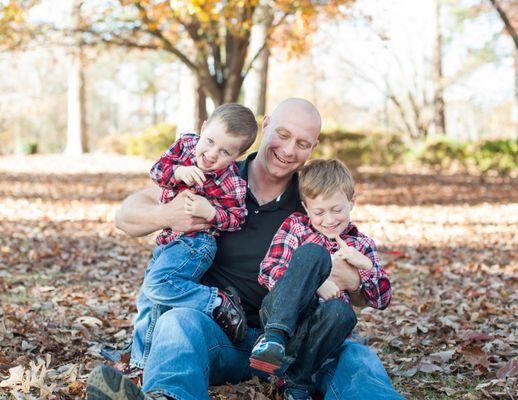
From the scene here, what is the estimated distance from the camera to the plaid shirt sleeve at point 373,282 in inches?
131

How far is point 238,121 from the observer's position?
347 centimetres

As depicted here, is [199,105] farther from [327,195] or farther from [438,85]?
[327,195]

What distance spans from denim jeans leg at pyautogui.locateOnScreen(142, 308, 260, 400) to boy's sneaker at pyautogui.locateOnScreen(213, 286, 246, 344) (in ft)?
0.11

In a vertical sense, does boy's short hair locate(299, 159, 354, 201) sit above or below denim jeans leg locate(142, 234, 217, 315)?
above

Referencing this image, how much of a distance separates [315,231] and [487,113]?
5553 cm

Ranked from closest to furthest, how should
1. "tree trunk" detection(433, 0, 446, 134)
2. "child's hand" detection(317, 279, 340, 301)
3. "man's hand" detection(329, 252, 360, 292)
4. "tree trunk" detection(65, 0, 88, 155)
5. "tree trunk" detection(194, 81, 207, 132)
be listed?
"child's hand" detection(317, 279, 340, 301), "man's hand" detection(329, 252, 360, 292), "tree trunk" detection(194, 81, 207, 132), "tree trunk" detection(65, 0, 88, 155), "tree trunk" detection(433, 0, 446, 134)

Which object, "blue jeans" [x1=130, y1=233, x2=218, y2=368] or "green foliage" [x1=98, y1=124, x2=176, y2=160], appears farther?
"green foliage" [x1=98, y1=124, x2=176, y2=160]

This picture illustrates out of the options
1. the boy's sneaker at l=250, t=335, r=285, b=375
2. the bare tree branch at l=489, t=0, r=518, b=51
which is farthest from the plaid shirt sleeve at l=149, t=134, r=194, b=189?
the bare tree branch at l=489, t=0, r=518, b=51

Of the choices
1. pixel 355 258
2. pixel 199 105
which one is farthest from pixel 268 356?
pixel 199 105

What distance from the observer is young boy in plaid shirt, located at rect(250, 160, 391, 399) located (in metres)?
2.95

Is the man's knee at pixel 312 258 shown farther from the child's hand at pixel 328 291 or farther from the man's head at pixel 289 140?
the man's head at pixel 289 140

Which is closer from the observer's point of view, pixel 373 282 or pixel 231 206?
pixel 373 282

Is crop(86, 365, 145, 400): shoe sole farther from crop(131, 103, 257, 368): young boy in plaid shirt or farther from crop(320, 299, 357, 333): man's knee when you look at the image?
crop(320, 299, 357, 333): man's knee

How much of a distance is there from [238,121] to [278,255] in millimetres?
737
